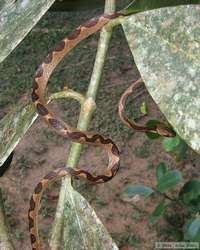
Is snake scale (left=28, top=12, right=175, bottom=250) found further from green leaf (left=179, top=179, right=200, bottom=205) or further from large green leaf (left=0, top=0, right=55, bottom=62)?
green leaf (left=179, top=179, right=200, bottom=205)

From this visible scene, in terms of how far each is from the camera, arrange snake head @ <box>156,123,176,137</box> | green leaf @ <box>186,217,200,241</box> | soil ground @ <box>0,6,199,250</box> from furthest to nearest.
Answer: soil ground @ <box>0,6,199,250</box> < green leaf @ <box>186,217,200,241</box> < snake head @ <box>156,123,176,137</box>

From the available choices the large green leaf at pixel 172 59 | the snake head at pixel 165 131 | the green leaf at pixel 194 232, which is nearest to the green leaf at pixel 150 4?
the large green leaf at pixel 172 59

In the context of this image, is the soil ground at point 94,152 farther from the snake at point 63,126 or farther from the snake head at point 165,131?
the snake at point 63,126

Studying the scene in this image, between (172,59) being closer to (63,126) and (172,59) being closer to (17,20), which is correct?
(17,20)

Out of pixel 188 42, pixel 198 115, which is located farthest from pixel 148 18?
pixel 198 115

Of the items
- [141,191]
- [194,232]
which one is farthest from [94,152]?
[194,232]

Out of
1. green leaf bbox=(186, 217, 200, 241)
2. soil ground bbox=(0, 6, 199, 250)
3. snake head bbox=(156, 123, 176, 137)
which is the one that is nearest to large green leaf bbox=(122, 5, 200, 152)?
snake head bbox=(156, 123, 176, 137)

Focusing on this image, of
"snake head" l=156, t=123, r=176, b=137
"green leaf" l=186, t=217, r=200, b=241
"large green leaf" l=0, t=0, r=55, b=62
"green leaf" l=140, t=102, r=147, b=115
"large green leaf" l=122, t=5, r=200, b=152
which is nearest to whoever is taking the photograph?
"large green leaf" l=122, t=5, r=200, b=152
